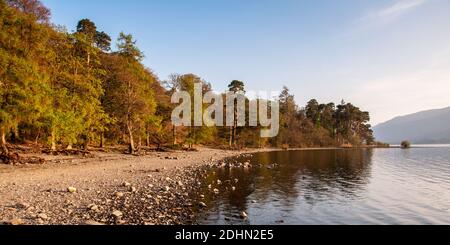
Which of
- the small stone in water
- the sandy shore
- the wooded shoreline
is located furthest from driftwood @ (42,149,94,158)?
the small stone in water

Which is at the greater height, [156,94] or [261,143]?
[156,94]

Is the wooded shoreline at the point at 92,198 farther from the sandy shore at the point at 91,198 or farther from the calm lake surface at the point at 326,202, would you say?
the calm lake surface at the point at 326,202

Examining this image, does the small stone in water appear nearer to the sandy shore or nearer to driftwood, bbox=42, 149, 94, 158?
the sandy shore

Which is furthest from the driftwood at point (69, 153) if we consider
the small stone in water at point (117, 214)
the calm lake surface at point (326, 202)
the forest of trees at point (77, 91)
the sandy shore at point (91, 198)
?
the small stone in water at point (117, 214)

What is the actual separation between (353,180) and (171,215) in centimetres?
2395

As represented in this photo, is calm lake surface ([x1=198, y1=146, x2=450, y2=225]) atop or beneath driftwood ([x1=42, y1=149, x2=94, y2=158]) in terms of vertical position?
beneath

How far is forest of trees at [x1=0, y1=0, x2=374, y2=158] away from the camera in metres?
32.0

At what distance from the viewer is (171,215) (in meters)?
16.6

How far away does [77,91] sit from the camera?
44.3 m

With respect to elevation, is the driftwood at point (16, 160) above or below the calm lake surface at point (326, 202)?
above

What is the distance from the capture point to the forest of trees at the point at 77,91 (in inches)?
1259
